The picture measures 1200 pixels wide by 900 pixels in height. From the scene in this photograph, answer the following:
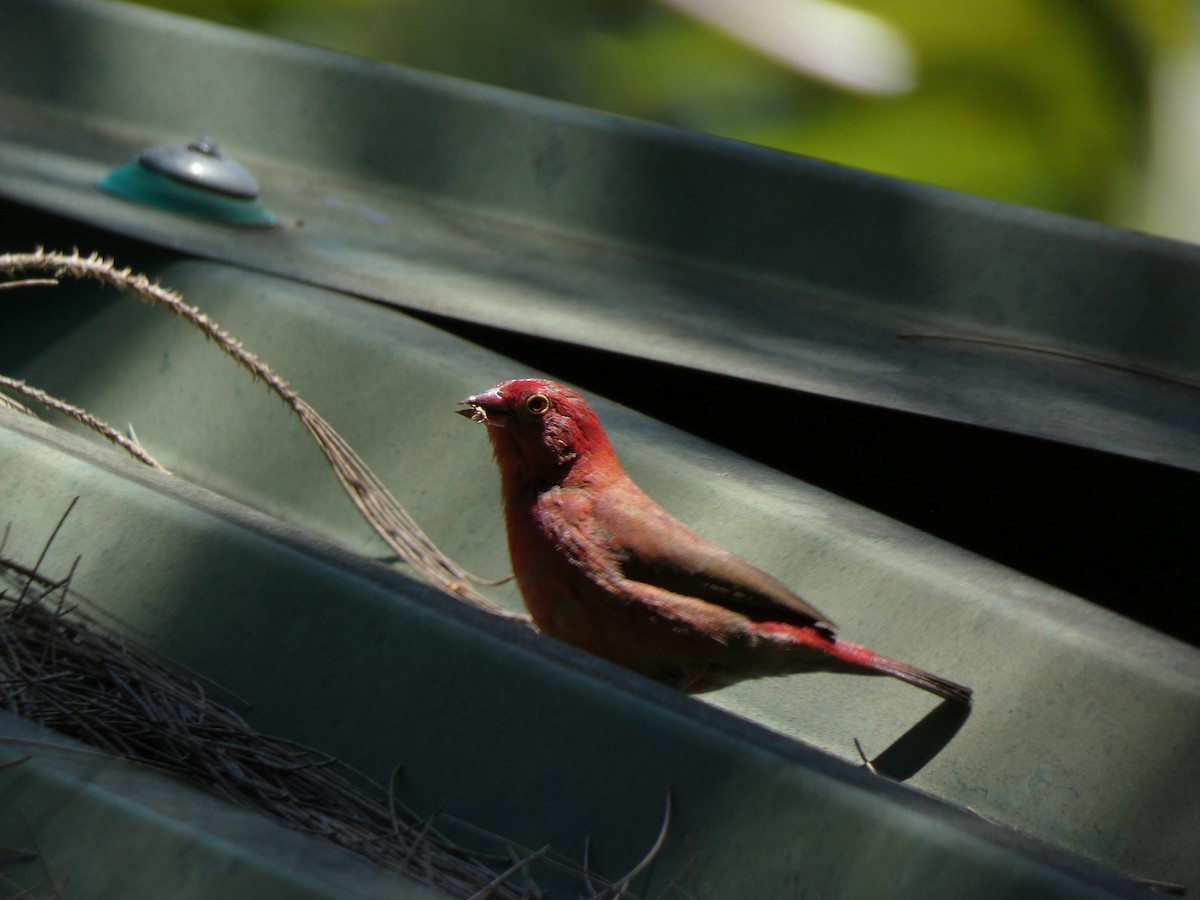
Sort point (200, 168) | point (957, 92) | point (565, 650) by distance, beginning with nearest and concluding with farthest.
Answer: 1. point (565, 650)
2. point (200, 168)
3. point (957, 92)

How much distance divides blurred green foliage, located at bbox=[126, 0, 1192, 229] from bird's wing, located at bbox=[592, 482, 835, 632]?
3.58 m

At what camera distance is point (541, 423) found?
2115mm

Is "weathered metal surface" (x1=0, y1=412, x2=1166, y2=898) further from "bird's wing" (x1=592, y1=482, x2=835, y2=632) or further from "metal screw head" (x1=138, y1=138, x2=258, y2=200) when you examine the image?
"metal screw head" (x1=138, y1=138, x2=258, y2=200)

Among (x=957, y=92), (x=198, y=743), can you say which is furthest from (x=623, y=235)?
(x=198, y=743)

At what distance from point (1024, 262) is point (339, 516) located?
192cm

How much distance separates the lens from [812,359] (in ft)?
10.3

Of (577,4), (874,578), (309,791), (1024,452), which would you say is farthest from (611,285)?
(577,4)

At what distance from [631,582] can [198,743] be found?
654 mm

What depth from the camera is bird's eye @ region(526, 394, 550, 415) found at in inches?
82.5

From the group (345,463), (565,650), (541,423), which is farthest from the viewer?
(345,463)

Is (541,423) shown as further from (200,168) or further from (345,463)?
(200,168)

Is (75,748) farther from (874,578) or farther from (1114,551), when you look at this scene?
(1114,551)

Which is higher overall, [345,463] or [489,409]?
[489,409]

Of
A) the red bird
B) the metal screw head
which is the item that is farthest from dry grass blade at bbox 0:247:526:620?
the metal screw head
